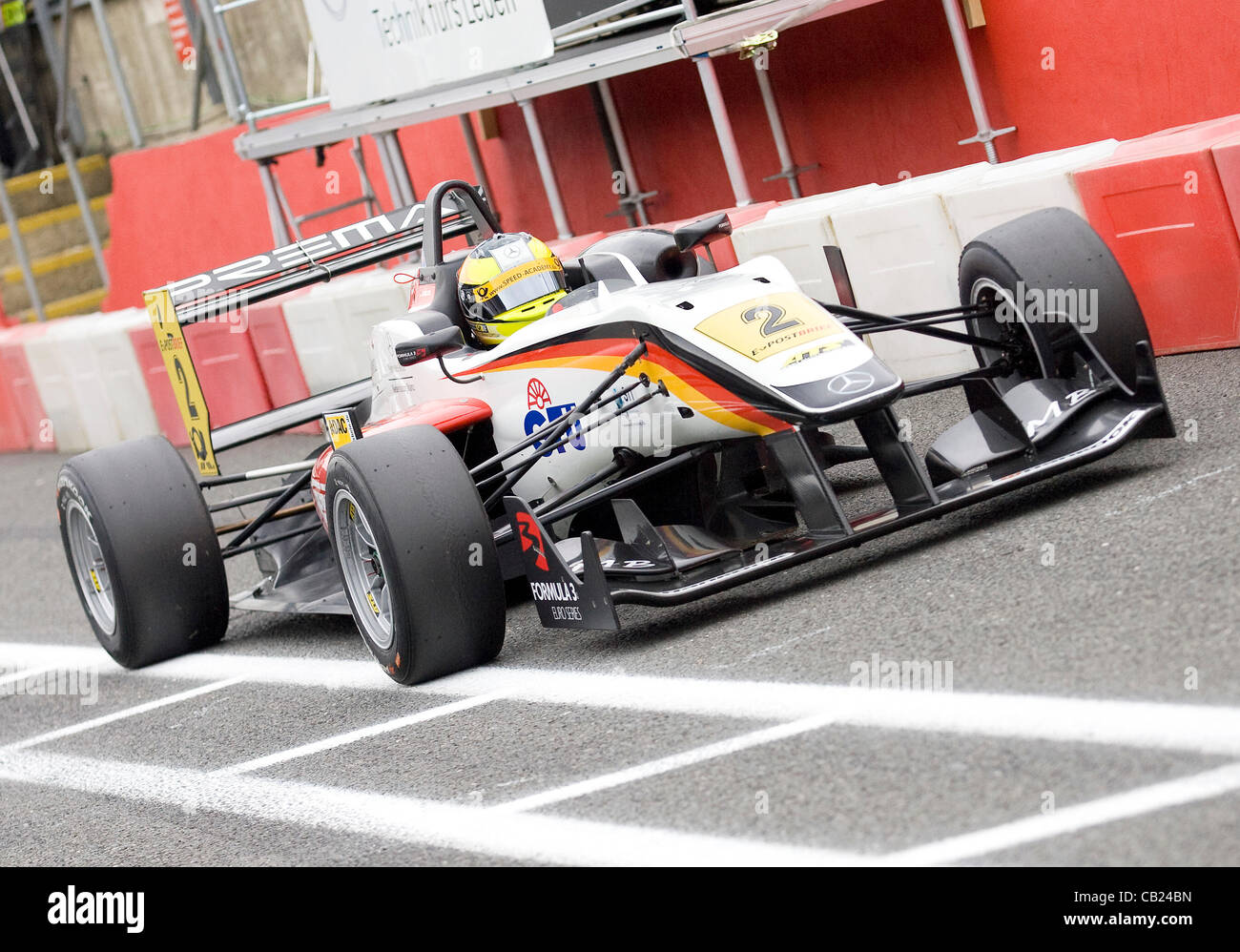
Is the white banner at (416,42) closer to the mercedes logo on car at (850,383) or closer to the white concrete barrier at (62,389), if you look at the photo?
the white concrete barrier at (62,389)

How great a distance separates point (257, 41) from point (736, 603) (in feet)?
44.1

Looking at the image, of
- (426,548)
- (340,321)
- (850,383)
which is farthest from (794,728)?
(340,321)

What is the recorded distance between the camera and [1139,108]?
30.0ft

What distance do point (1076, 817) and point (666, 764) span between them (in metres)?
1.29

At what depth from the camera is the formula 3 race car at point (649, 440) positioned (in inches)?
215

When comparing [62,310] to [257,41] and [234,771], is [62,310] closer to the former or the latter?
[257,41]

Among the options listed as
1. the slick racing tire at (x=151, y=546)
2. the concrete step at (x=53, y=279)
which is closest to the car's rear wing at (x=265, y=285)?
the slick racing tire at (x=151, y=546)

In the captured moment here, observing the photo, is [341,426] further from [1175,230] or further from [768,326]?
[1175,230]

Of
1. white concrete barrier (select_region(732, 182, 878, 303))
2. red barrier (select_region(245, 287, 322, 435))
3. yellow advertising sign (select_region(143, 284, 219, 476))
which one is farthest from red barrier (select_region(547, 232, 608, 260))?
yellow advertising sign (select_region(143, 284, 219, 476))

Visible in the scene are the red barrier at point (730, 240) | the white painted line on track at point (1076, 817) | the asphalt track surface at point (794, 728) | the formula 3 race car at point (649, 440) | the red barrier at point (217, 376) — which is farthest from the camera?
the red barrier at point (217, 376)

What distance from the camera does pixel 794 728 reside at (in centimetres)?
435

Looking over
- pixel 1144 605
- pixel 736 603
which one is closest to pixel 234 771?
pixel 736 603

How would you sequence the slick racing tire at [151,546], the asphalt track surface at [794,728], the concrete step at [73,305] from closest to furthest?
the asphalt track surface at [794,728], the slick racing tire at [151,546], the concrete step at [73,305]

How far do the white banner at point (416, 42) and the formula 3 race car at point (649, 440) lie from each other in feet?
15.5
